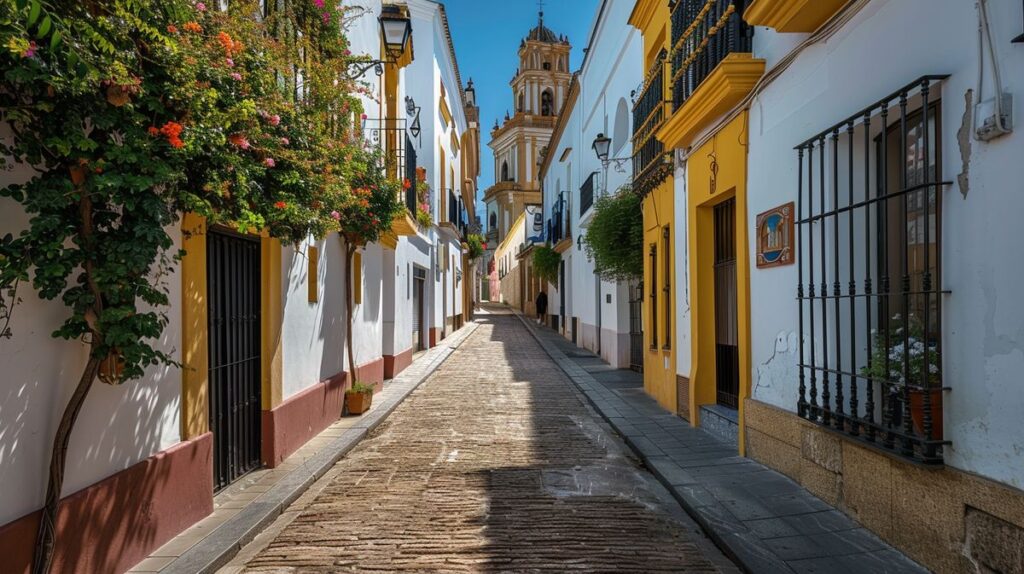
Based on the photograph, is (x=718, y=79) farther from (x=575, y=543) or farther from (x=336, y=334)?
(x=336, y=334)

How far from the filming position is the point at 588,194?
15430 mm

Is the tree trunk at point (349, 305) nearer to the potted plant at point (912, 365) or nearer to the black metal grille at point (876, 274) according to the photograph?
the black metal grille at point (876, 274)

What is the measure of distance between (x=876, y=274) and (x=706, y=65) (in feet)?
10.1

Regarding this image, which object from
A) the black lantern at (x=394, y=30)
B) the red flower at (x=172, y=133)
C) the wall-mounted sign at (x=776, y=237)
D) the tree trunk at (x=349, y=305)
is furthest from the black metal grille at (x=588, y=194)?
the red flower at (x=172, y=133)

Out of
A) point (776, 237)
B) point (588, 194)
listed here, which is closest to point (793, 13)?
point (776, 237)

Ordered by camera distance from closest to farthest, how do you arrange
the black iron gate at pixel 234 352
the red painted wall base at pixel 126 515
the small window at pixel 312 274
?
1. the red painted wall base at pixel 126 515
2. the black iron gate at pixel 234 352
3. the small window at pixel 312 274

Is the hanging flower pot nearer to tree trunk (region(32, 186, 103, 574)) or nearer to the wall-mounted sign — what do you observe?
tree trunk (region(32, 186, 103, 574))

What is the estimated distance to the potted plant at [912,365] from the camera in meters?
3.43

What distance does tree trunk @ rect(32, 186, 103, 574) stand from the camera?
2863 mm

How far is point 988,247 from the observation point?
3066mm

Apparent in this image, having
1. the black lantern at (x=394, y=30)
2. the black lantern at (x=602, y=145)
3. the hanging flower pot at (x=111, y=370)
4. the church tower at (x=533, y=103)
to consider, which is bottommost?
the hanging flower pot at (x=111, y=370)

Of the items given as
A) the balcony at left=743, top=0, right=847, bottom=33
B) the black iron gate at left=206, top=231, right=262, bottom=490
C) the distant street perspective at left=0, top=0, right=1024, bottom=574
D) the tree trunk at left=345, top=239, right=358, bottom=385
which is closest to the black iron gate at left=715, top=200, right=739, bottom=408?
the distant street perspective at left=0, top=0, right=1024, bottom=574

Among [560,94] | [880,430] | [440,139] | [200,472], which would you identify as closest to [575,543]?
[880,430]

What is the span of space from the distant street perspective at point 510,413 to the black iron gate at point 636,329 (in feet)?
13.8
